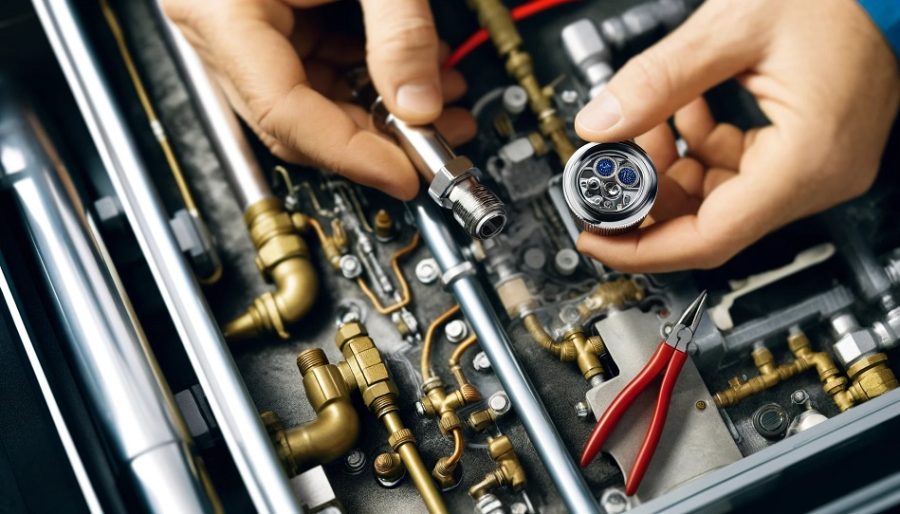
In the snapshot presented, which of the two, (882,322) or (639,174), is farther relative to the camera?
(882,322)

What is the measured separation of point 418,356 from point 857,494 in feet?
2.02

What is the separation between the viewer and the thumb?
1140mm

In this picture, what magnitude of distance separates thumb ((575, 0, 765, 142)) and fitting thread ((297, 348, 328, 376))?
479 millimetres

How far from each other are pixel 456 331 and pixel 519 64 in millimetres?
454

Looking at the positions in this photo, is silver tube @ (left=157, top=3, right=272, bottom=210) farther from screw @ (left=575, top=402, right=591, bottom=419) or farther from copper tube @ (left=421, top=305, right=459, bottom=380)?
screw @ (left=575, top=402, right=591, bottom=419)

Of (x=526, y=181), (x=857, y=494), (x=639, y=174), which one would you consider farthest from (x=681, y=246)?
(x=857, y=494)

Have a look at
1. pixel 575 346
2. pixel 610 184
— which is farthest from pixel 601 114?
pixel 575 346

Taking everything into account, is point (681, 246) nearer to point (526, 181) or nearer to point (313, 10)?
point (526, 181)

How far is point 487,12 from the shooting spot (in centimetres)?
137

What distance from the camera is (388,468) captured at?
1.14 metres

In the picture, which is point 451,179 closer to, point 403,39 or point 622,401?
point 403,39

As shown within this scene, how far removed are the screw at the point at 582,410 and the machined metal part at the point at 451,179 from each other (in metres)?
0.28

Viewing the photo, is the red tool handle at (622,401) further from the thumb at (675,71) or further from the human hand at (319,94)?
the human hand at (319,94)

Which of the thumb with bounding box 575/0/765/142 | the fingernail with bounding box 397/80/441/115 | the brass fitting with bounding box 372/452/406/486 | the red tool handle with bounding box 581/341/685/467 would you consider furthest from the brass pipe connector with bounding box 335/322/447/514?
the thumb with bounding box 575/0/765/142
